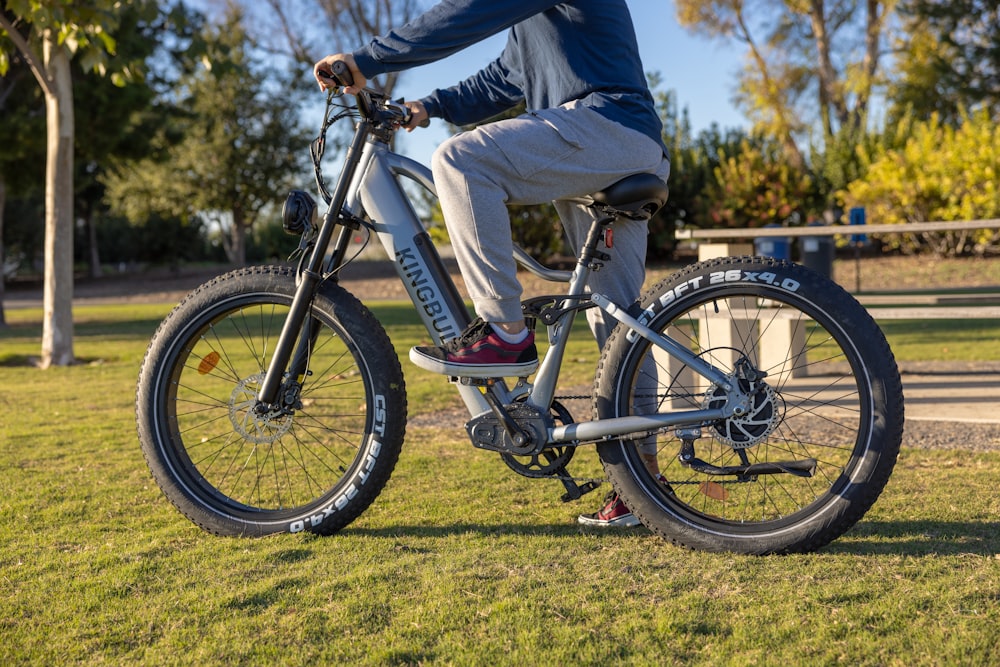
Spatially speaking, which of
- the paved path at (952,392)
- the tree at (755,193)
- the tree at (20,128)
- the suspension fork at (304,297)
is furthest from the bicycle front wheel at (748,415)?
the tree at (755,193)

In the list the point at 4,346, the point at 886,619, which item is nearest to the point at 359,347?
the point at 886,619

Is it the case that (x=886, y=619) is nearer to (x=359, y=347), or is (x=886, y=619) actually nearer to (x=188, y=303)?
(x=359, y=347)

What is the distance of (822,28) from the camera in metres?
30.1

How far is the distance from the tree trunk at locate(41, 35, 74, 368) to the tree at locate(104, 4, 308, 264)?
2667 cm

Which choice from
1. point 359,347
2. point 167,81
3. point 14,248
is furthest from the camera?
point 14,248

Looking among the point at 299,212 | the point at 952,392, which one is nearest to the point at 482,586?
the point at 299,212

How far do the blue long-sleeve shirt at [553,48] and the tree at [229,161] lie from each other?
34.2m

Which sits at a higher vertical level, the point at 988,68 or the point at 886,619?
the point at 988,68

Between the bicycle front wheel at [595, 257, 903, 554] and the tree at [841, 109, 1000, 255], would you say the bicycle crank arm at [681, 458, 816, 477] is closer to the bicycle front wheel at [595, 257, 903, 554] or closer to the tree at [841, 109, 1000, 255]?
the bicycle front wheel at [595, 257, 903, 554]

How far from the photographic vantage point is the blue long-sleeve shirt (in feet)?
9.62

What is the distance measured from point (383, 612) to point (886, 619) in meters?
1.27

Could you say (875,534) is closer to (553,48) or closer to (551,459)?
(551,459)

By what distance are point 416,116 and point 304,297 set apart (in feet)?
2.57

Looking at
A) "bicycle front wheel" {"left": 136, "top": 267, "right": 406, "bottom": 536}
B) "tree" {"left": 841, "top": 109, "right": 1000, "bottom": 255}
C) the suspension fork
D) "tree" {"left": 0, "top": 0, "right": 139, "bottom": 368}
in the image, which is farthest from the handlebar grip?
"tree" {"left": 841, "top": 109, "right": 1000, "bottom": 255}
